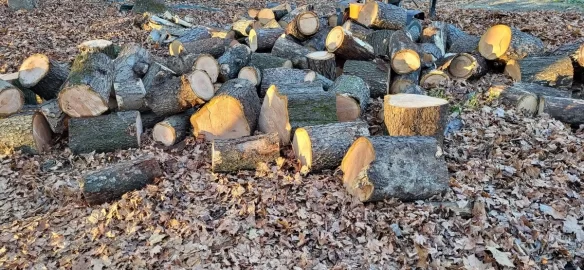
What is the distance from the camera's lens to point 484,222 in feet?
11.4

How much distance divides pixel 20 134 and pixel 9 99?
0.53 meters

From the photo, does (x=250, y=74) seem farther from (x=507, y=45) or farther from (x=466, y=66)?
(x=507, y=45)

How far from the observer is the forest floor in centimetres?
324

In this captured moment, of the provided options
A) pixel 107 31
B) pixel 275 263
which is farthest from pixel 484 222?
pixel 107 31

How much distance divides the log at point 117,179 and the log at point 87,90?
1002 millimetres

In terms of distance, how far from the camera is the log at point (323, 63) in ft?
19.8

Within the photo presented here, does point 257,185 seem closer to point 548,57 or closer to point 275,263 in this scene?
point 275,263

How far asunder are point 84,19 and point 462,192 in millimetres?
10250

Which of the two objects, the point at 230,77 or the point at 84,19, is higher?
the point at 84,19

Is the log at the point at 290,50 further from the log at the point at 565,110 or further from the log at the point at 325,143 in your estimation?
the log at the point at 565,110

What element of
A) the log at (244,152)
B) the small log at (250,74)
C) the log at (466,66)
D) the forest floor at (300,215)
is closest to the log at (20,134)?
the forest floor at (300,215)

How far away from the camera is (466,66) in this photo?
631 centimetres

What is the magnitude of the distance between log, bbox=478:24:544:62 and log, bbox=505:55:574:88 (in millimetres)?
281

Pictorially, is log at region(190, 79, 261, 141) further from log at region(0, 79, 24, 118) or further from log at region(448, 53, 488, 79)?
log at region(448, 53, 488, 79)
